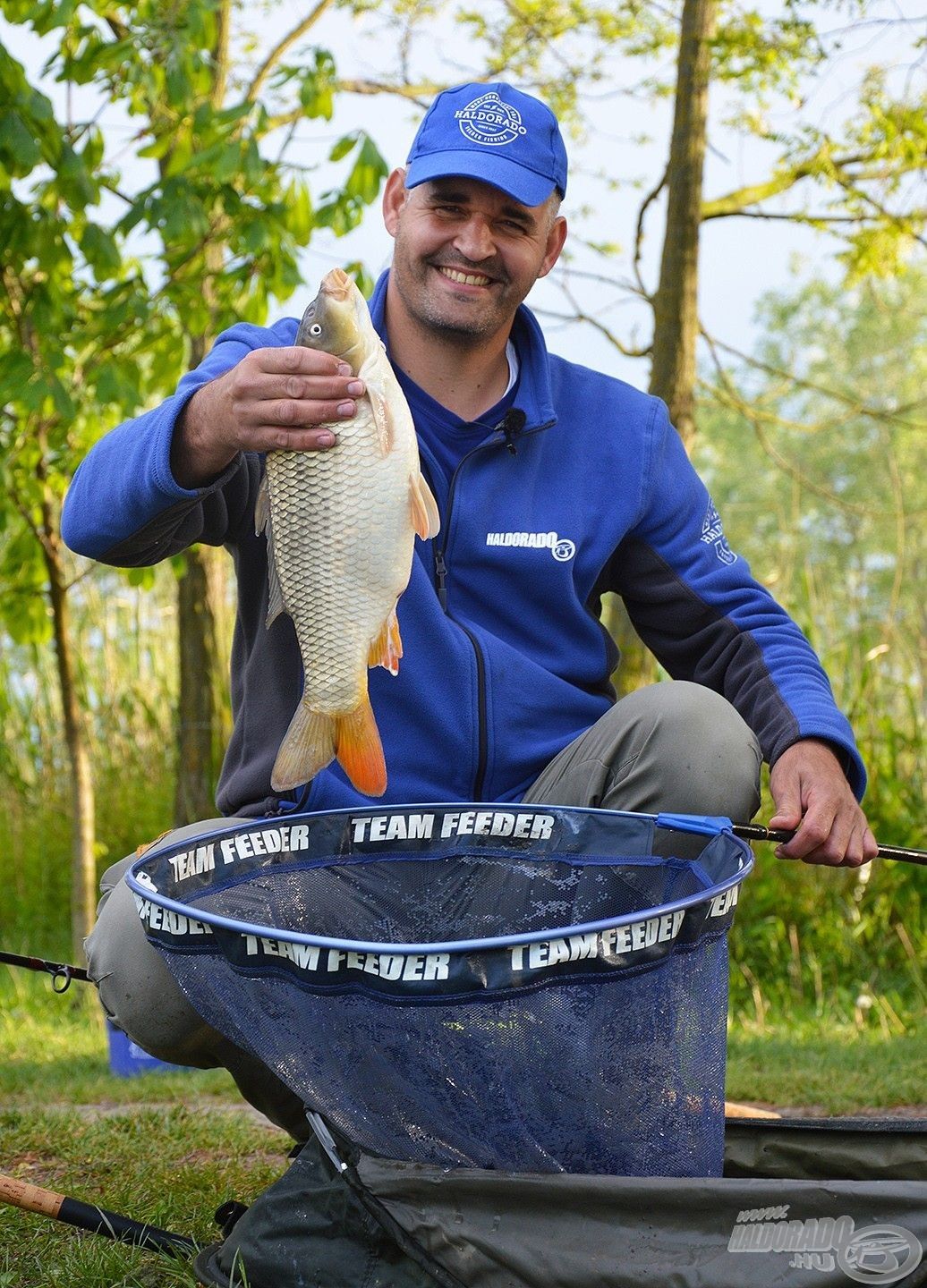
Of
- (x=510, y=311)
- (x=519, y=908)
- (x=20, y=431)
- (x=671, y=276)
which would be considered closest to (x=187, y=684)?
(x=20, y=431)

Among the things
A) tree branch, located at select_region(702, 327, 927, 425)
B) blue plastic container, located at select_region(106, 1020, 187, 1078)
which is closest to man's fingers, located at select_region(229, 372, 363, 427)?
blue plastic container, located at select_region(106, 1020, 187, 1078)

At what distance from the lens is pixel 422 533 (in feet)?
5.17

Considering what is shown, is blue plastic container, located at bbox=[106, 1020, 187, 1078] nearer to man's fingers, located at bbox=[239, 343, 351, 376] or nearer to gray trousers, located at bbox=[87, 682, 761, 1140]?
gray trousers, located at bbox=[87, 682, 761, 1140]

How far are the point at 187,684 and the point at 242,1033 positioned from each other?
3567 mm

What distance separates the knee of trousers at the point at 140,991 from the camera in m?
1.76

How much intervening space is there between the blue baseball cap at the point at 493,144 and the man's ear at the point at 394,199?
8cm

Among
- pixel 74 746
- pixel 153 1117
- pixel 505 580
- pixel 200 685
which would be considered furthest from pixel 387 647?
pixel 200 685

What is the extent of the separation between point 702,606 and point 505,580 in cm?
30

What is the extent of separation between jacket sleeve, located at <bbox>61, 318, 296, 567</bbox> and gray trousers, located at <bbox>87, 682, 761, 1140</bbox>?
381 millimetres

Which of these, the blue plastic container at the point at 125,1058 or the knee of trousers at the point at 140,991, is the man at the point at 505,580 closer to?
the knee of trousers at the point at 140,991

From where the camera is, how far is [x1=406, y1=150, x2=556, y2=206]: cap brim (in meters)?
2.04

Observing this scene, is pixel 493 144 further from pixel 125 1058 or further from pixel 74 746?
pixel 74 746

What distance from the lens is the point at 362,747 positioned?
5.20ft

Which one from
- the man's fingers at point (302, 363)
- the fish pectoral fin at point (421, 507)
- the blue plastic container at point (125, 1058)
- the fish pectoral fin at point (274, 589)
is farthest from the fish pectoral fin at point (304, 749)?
the blue plastic container at point (125, 1058)
